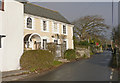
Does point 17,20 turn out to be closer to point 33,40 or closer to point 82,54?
point 33,40

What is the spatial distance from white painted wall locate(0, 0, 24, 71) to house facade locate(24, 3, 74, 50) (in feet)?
10.4

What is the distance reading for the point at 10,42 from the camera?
10516mm

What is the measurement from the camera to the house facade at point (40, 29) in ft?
52.0

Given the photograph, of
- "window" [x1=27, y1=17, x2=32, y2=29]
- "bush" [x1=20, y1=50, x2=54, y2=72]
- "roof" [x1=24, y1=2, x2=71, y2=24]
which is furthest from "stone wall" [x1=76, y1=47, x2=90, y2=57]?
"bush" [x1=20, y1=50, x2=54, y2=72]

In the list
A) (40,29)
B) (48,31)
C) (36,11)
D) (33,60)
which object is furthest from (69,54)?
(33,60)

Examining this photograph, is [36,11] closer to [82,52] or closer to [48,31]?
[48,31]

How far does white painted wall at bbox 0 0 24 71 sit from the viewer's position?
1019 centimetres

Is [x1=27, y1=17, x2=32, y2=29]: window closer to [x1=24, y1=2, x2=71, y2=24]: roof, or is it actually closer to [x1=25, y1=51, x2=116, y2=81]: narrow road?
[x1=24, y1=2, x2=71, y2=24]: roof

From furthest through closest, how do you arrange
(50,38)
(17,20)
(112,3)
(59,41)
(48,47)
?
(59,41) < (50,38) < (48,47) < (112,3) < (17,20)

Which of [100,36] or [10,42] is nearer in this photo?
[10,42]

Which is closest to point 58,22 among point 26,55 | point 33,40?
point 33,40

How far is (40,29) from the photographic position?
700 inches

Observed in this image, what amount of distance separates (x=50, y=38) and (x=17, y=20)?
8.37m

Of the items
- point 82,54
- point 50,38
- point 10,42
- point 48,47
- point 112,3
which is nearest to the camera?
point 10,42
